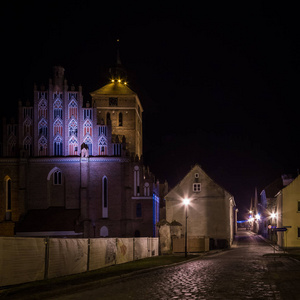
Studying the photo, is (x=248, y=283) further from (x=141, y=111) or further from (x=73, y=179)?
(x=141, y=111)

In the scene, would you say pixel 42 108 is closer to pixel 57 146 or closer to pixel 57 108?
pixel 57 108

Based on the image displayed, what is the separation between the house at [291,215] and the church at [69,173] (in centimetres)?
1782

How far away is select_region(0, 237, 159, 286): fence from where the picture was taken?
1541 cm

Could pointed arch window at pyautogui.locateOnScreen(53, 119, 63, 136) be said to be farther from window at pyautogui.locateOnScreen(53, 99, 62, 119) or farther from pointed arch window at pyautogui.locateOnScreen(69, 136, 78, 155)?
pointed arch window at pyautogui.locateOnScreen(69, 136, 78, 155)

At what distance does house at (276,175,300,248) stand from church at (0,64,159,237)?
58.5 feet

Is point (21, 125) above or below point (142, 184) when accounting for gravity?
above

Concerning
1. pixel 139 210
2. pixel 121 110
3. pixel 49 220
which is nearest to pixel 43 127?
pixel 49 220

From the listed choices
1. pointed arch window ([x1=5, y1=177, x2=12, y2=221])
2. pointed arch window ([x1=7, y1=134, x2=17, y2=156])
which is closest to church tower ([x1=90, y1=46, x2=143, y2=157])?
pointed arch window ([x1=7, y1=134, x2=17, y2=156])

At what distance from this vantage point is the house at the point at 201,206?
179 feet

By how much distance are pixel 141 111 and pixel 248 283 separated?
73.2 m

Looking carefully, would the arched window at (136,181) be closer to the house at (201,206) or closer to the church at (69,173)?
the church at (69,173)

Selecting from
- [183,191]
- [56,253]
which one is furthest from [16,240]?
[183,191]

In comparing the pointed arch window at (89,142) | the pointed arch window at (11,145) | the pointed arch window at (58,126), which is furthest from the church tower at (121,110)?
the pointed arch window at (11,145)

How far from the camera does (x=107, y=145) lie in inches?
2477
